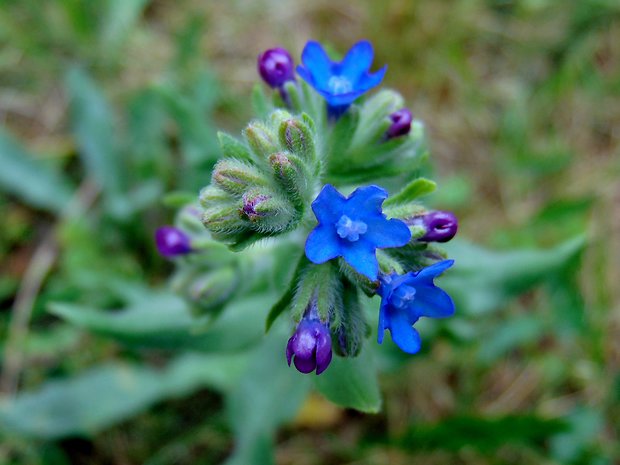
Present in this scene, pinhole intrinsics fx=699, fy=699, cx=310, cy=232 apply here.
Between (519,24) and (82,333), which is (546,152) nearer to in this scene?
(519,24)

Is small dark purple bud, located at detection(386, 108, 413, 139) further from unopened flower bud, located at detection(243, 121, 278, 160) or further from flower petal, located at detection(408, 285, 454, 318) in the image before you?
flower petal, located at detection(408, 285, 454, 318)

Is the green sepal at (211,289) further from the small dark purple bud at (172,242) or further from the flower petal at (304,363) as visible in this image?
the flower petal at (304,363)

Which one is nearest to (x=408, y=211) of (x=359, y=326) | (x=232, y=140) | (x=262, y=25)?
(x=359, y=326)

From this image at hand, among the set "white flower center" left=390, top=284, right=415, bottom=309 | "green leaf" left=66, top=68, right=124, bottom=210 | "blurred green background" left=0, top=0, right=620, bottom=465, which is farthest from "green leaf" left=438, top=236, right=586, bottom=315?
"green leaf" left=66, top=68, right=124, bottom=210

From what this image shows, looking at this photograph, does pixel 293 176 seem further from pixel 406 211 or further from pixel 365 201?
pixel 406 211

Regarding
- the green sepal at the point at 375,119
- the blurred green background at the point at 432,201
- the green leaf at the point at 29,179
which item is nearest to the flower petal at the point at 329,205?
the green sepal at the point at 375,119

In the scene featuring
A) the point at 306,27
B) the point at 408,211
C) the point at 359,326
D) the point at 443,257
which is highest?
the point at 306,27
